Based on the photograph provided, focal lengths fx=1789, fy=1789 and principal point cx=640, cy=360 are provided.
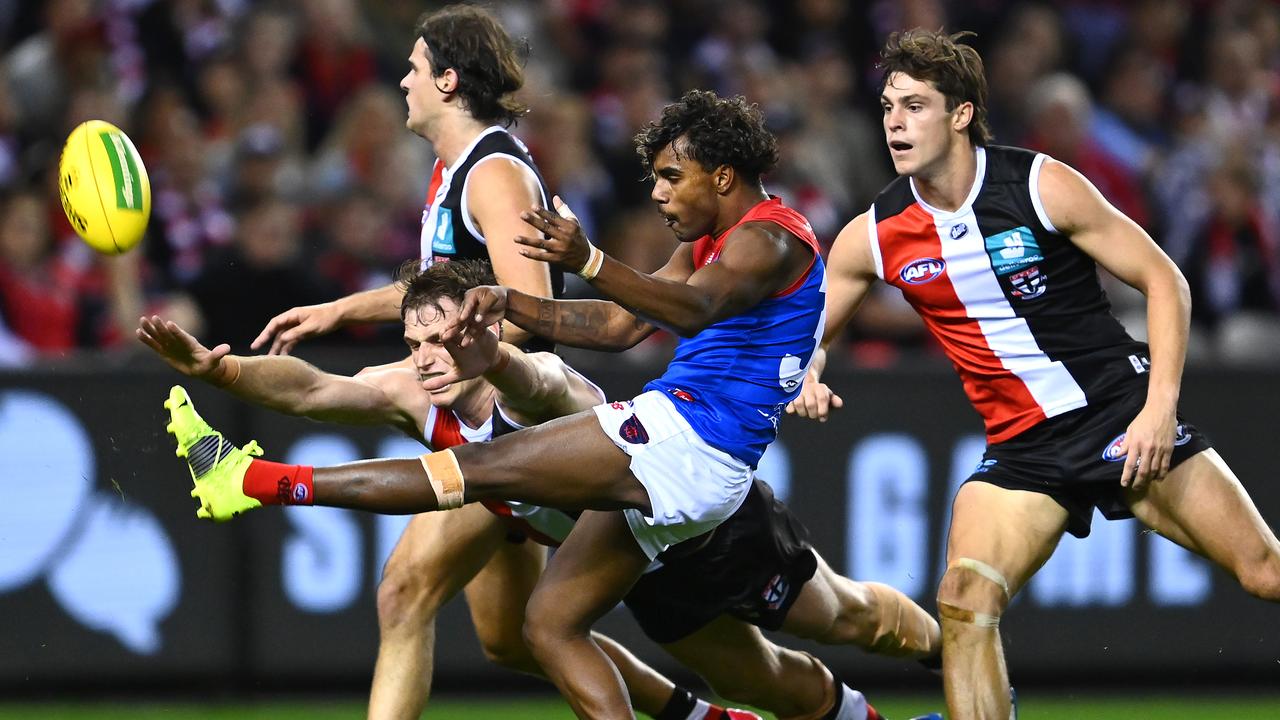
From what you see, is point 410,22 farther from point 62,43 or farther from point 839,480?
point 839,480

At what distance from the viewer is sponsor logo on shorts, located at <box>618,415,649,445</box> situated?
5355 millimetres

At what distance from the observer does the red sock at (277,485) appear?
17.2 ft

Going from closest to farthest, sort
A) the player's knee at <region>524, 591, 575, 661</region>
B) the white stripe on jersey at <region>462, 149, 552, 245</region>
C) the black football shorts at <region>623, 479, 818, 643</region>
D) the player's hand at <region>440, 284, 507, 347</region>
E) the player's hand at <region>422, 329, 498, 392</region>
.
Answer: the player's hand at <region>440, 284, 507, 347</region>, the player's hand at <region>422, 329, 498, 392</region>, the player's knee at <region>524, 591, 575, 661</region>, the black football shorts at <region>623, 479, 818, 643</region>, the white stripe on jersey at <region>462, 149, 552, 245</region>

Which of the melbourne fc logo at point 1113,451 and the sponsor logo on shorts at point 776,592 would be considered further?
the sponsor logo on shorts at point 776,592

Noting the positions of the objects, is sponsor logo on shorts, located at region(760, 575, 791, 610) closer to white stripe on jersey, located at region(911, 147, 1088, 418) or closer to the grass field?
white stripe on jersey, located at region(911, 147, 1088, 418)

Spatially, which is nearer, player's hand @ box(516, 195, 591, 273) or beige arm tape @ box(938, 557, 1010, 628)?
player's hand @ box(516, 195, 591, 273)

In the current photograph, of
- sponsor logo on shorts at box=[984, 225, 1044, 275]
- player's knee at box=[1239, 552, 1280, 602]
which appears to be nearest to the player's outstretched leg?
sponsor logo on shorts at box=[984, 225, 1044, 275]

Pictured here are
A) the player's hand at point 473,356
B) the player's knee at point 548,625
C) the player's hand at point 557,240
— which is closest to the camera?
→ the player's hand at point 557,240

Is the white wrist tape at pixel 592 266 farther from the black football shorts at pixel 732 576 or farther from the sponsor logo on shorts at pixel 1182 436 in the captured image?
the sponsor logo on shorts at pixel 1182 436

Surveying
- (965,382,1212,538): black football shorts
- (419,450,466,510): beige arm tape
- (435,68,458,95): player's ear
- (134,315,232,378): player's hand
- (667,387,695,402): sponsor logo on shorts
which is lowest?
(965,382,1212,538): black football shorts

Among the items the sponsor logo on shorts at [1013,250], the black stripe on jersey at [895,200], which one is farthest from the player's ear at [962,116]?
the sponsor logo on shorts at [1013,250]

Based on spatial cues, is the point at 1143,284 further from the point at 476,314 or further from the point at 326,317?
the point at 326,317

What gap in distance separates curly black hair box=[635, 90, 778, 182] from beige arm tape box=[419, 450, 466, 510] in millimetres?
1205

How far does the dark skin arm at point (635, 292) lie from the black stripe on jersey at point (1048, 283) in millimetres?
771
